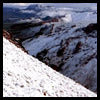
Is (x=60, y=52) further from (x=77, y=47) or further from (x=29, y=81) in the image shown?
(x=29, y=81)

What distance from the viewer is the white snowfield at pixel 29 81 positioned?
12410 millimetres

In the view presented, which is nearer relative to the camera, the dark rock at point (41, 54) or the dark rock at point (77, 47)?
the dark rock at point (77, 47)

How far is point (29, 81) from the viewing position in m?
13.8

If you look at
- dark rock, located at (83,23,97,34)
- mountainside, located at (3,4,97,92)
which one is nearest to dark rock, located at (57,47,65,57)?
mountainside, located at (3,4,97,92)

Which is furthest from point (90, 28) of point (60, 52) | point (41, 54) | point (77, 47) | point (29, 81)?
point (29, 81)

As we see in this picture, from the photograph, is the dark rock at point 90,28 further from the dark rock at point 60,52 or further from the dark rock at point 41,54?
the dark rock at point 41,54

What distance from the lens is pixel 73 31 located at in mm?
49031

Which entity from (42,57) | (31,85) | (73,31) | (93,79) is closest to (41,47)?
(42,57)

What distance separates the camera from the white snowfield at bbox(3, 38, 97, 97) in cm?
1241

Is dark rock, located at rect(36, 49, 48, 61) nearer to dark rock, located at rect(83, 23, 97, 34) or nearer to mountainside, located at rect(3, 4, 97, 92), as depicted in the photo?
mountainside, located at rect(3, 4, 97, 92)

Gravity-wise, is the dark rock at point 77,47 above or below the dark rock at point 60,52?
above

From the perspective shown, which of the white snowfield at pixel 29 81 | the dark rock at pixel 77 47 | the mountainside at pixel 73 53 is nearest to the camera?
the white snowfield at pixel 29 81

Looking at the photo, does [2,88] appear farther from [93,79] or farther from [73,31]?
[73,31]

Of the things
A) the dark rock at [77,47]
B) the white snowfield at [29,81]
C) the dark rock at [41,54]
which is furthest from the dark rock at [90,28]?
the white snowfield at [29,81]
